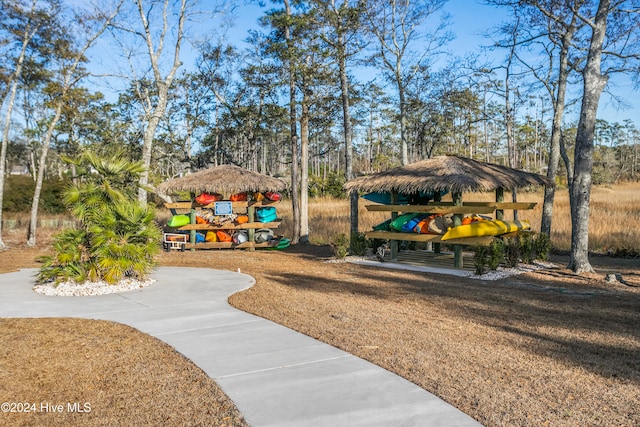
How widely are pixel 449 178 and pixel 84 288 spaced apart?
7.92m

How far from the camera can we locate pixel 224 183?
16875 mm

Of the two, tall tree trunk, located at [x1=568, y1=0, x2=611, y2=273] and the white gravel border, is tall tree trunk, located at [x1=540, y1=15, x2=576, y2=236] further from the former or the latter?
the white gravel border

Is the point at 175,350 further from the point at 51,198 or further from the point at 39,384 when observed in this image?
the point at 51,198

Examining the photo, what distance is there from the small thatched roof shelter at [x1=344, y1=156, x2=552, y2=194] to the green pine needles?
6.09 m

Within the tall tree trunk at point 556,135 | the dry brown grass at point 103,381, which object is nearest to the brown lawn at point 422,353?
the dry brown grass at point 103,381

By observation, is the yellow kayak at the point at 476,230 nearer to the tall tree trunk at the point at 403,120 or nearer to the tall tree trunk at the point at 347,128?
the tall tree trunk at the point at 347,128

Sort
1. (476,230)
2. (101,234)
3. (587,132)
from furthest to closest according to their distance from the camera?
(476,230) → (587,132) → (101,234)

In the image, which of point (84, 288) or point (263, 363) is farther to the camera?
point (84, 288)

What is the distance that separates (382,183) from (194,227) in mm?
6971

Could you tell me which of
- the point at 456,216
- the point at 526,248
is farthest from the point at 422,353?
the point at 526,248

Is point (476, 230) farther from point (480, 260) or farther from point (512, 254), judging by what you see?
point (512, 254)

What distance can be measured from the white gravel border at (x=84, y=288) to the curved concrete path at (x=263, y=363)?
28cm

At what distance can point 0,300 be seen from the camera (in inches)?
324

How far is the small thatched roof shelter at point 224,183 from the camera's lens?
16.9m
